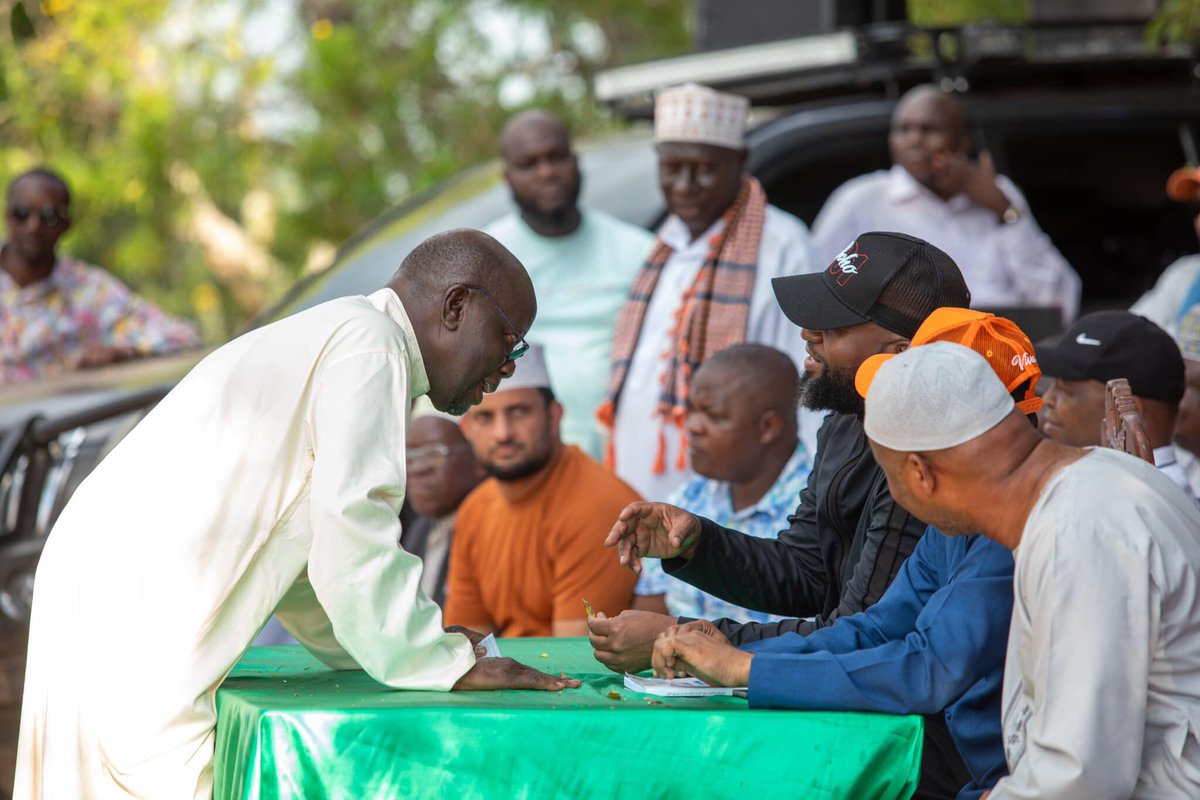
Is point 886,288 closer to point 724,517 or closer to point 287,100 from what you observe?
point 724,517

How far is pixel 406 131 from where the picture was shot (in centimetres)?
1238

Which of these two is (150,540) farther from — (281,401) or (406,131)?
(406,131)

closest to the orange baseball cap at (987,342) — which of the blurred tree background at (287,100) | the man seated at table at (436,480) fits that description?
the man seated at table at (436,480)

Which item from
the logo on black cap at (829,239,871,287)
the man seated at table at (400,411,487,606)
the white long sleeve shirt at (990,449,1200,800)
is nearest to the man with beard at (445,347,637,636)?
the man seated at table at (400,411,487,606)

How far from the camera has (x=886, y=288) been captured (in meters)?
3.40

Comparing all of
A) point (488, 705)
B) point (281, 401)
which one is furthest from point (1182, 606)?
point (281, 401)

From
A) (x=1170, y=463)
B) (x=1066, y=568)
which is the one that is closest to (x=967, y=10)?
(x=1170, y=463)

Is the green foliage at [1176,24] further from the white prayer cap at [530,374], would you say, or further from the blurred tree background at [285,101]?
the blurred tree background at [285,101]

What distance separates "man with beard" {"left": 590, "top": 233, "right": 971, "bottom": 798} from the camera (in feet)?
10.7

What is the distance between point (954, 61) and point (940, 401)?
4.08 m

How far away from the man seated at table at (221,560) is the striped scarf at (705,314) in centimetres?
238

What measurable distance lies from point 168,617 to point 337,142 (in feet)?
30.3

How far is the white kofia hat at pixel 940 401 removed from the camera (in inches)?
105

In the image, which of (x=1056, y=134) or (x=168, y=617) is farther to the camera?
(x=1056, y=134)
